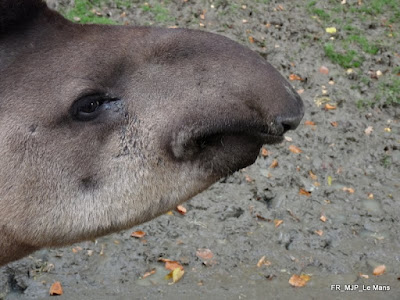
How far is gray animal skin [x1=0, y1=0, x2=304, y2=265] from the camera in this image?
2.41 meters

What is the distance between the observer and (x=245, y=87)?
233 cm

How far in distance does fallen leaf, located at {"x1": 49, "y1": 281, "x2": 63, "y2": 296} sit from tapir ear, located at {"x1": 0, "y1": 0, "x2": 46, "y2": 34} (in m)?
2.82

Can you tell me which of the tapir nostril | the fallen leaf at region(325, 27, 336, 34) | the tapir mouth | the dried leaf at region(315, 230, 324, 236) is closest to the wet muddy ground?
the dried leaf at region(315, 230, 324, 236)

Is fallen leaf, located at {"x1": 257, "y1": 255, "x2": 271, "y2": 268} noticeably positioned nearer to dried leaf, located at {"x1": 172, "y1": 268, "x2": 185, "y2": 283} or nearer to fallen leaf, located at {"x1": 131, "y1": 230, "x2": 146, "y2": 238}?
dried leaf, located at {"x1": 172, "y1": 268, "x2": 185, "y2": 283}

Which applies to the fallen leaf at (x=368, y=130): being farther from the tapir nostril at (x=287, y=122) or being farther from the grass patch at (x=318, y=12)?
the tapir nostril at (x=287, y=122)

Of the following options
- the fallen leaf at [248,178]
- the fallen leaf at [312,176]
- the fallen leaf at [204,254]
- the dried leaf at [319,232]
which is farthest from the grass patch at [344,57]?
the fallen leaf at [204,254]

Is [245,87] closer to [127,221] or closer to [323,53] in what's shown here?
[127,221]

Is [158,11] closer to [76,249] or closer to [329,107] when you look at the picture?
[329,107]

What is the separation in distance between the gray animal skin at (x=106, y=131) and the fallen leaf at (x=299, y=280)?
9.42 feet

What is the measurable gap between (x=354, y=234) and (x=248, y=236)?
1057 millimetres

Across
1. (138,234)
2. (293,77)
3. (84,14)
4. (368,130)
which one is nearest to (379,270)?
(138,234)

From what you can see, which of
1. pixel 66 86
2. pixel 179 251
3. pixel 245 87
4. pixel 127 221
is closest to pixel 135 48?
pixel 66 86

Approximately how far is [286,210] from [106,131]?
3774 millimetres

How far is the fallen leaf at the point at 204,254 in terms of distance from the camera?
5.29 m
